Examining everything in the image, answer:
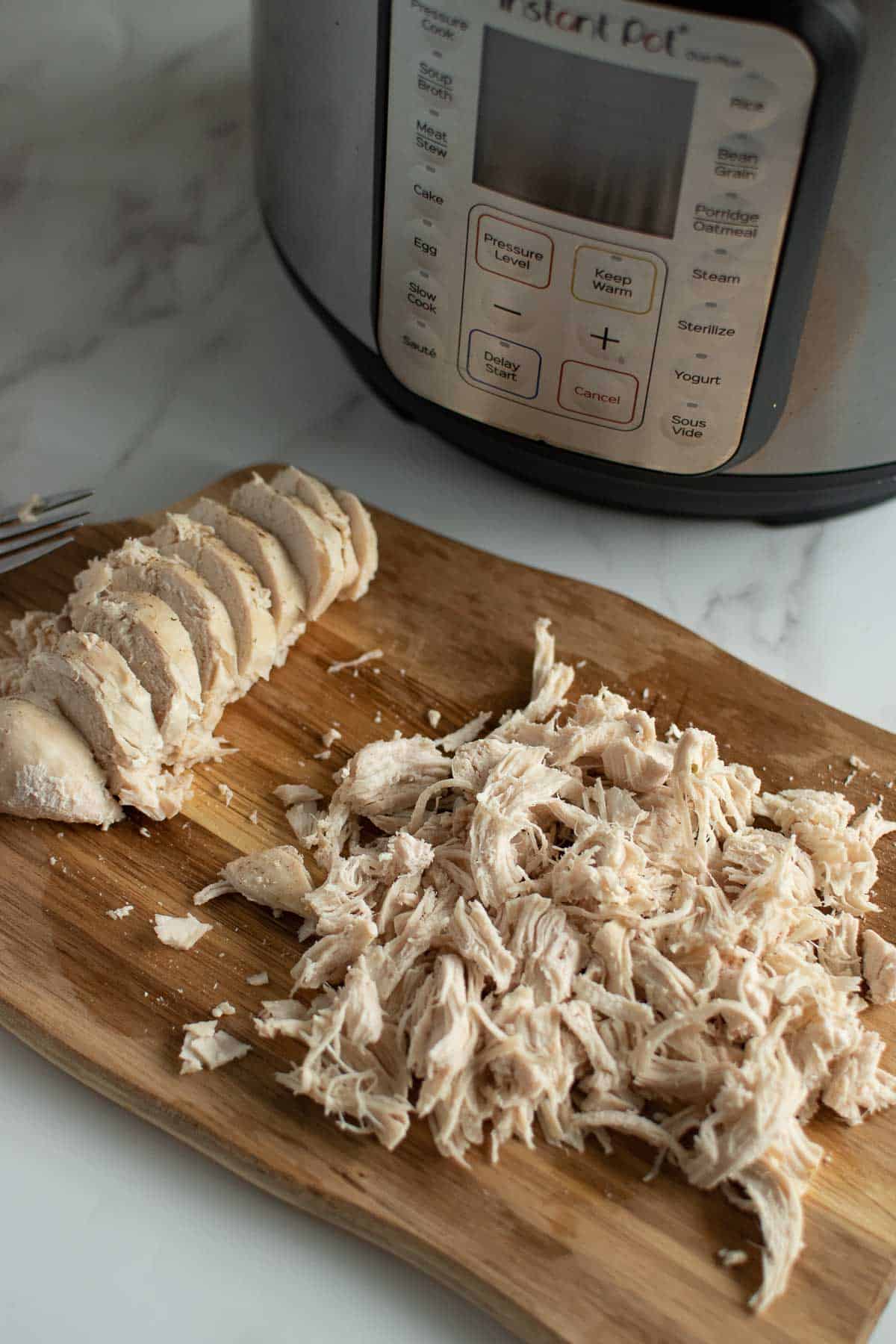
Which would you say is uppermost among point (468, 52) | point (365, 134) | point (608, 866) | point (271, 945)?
point (468, 52)

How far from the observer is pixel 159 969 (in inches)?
59.6

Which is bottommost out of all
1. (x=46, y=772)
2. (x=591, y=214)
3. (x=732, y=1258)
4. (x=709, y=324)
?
(x=732, y=1258)

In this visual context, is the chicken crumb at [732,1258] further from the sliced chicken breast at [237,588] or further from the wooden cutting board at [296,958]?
the sliced chicken breast at [237,588]

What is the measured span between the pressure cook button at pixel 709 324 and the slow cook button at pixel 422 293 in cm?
32

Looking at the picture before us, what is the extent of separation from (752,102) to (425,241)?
0.44 metres

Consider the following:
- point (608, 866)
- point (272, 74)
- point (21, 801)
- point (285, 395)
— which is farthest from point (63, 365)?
point (608, 866)

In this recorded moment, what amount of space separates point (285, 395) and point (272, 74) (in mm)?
525

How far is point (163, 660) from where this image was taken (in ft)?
5.45

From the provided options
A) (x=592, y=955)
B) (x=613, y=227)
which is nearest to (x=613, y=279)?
(x=613, y=227)

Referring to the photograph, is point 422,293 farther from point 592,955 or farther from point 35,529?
point 592,955

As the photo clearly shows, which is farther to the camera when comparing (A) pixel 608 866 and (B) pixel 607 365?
(B) pixel 607 365

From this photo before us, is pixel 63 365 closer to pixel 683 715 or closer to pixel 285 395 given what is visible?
pixel 285 395

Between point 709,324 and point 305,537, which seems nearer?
point 709,324

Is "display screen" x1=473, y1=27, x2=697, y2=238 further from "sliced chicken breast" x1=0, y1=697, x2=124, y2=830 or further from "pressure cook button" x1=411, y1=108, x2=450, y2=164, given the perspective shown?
"sliced chicken breast" x1=0, y1=697, x2=124, y2=830
